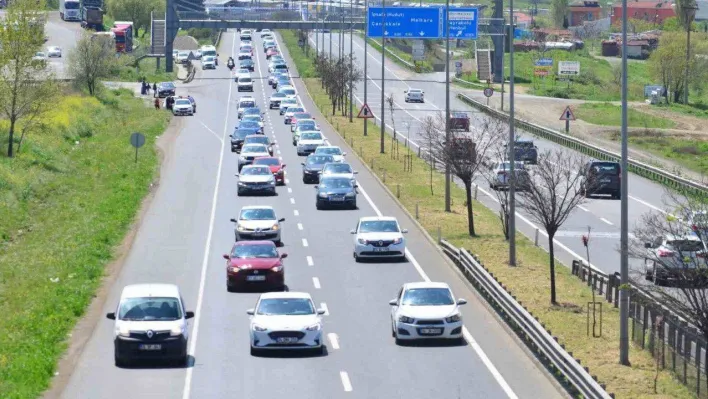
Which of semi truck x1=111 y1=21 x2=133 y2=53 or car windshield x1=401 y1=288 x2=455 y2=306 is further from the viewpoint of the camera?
semi truck x1=111 y1=21 x2=133 y2=53

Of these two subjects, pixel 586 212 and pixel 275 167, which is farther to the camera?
pixel 275 167

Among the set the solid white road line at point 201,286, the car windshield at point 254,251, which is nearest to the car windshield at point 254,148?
the solid white road line at point 201,286

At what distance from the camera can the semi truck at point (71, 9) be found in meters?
178

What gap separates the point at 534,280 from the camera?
38.7m

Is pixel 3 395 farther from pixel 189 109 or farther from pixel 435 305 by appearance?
pixel 189 109

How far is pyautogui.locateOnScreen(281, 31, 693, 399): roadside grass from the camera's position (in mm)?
26812

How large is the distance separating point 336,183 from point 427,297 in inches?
937

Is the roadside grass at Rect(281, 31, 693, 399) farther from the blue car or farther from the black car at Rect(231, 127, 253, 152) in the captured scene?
the black car at Rect(231, 127, 253, 152)

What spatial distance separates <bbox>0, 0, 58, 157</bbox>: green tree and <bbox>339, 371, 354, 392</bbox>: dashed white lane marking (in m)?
45.5

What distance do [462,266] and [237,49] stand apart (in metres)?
136

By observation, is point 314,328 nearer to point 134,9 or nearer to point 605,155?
point 605,155

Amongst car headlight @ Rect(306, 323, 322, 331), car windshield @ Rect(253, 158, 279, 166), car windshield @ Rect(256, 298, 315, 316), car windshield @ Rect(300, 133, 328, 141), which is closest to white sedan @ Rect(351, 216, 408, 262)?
car windshield @ Rect(256, 298, 315, 316)

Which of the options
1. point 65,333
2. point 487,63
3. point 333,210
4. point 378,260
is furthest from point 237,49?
point 65,333

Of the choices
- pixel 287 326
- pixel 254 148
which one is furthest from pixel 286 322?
pixel 254 148
